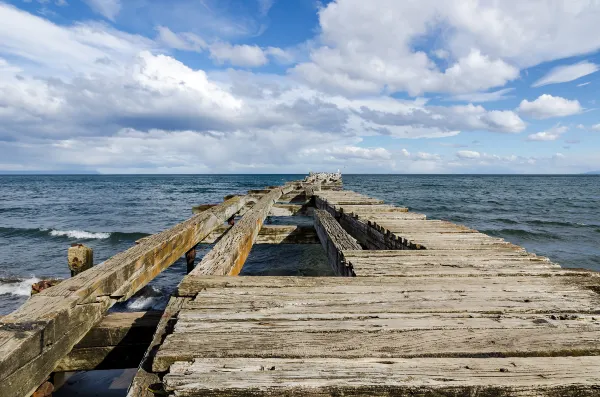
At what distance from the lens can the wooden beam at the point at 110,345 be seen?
249 centimetres

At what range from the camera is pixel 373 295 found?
2.63 m

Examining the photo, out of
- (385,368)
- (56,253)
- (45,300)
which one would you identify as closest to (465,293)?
(385,368)

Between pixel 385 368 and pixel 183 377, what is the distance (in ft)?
3.44

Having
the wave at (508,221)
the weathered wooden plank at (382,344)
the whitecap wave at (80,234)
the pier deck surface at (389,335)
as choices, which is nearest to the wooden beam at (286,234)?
the pier deck surface at (389,335)

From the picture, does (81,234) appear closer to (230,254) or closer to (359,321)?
(230,254)

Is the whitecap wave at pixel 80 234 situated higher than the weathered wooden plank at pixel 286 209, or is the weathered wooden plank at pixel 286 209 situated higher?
the weathered wooden plank at pixel 286 209

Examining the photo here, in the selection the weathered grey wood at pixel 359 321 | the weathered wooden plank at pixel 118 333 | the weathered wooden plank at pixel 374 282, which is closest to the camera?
the weathered grey wood at pixel 359 321

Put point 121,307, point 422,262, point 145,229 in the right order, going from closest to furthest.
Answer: point 422,262 → point 121,307 → point 145,229

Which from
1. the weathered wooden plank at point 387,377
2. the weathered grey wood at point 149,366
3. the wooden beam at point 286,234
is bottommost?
the wooden beam at point 286,234

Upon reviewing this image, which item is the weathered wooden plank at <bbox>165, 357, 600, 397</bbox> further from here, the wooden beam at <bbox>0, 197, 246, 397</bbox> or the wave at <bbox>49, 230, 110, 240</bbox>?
the wave at <bbox>49, 230, 110, 240</bbox>

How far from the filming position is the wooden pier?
5.22ft

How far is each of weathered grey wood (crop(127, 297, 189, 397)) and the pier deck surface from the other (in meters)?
0.06

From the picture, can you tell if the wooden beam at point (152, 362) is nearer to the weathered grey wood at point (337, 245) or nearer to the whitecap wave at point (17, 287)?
the weathered grey wood at point (337, 245)

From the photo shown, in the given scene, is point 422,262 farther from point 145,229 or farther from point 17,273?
point 145,229
